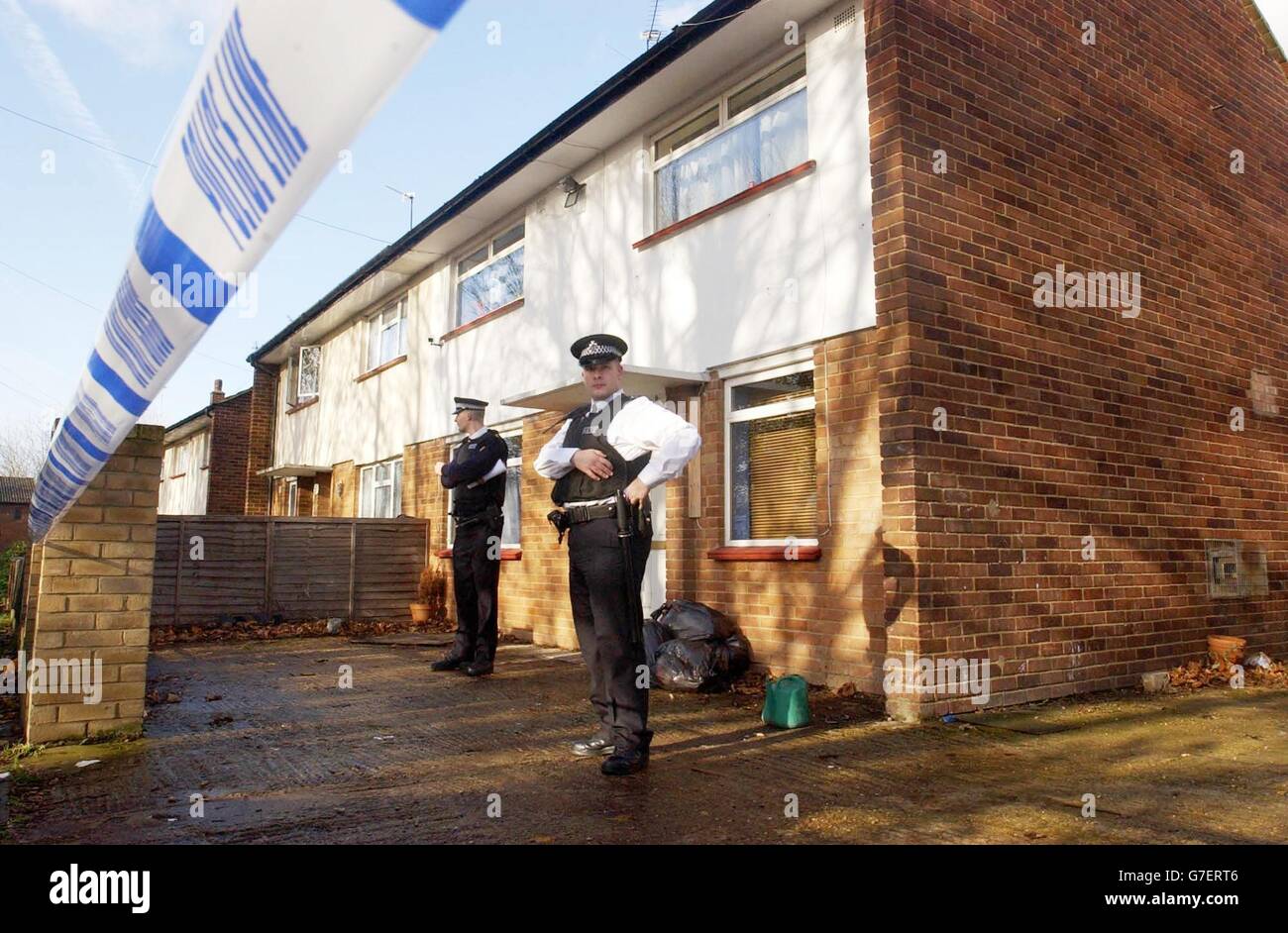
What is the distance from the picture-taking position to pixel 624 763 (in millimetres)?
4258

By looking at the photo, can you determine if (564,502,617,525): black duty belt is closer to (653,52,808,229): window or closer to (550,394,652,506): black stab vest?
(550,394,652,506): black stab vest

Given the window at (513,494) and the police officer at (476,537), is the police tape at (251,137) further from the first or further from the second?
the window at (513,494)

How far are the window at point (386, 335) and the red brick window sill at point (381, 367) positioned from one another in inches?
3.4

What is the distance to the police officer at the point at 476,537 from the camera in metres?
7.50

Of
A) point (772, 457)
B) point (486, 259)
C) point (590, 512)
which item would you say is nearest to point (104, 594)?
point (590, 512)

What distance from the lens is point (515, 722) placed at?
561cm

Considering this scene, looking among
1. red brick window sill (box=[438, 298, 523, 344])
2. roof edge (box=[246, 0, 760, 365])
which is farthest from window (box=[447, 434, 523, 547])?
roof edge (box=[246, 0, 760, 365])

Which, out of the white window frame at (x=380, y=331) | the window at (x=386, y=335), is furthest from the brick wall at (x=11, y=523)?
the window at (x=386, y=335)

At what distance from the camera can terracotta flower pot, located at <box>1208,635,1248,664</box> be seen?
24.9 ft

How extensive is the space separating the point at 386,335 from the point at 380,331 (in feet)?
1.11

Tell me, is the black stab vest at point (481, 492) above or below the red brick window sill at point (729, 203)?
below

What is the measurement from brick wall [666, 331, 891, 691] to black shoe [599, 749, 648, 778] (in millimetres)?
2301

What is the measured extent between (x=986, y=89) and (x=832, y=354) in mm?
2341
